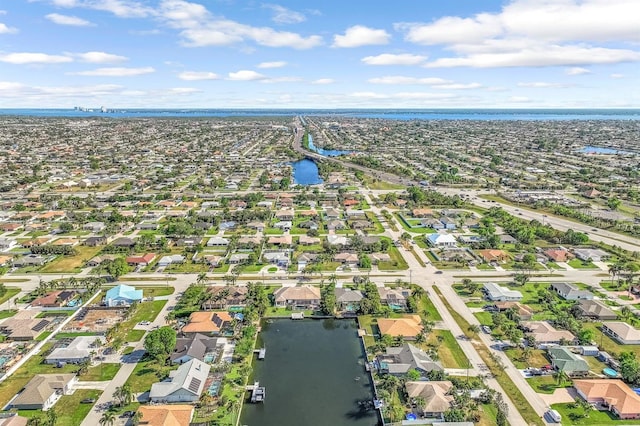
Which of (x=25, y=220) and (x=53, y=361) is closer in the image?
(x=53, y=361)

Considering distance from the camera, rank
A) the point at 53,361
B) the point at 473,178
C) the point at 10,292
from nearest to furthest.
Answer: the point at 53,361, the point at 10,292, the point at 473,178

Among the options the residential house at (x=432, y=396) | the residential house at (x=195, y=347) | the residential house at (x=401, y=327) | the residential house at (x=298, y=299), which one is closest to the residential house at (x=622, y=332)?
the residential house at (x=401, y=327)

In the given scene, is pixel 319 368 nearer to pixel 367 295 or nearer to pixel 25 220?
pixel 367 295

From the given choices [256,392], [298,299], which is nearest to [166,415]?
[256,392]

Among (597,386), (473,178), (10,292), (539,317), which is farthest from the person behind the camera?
(473,178)

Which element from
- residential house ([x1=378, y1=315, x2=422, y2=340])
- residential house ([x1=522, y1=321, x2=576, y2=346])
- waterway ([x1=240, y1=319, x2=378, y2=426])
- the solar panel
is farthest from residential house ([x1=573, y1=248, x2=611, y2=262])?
the solar panel

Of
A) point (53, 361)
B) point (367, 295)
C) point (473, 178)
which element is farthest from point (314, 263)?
point (473, 178)

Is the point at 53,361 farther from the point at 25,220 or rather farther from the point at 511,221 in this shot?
the point at 511,221

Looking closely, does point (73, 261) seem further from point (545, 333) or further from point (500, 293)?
point (545, 333)
